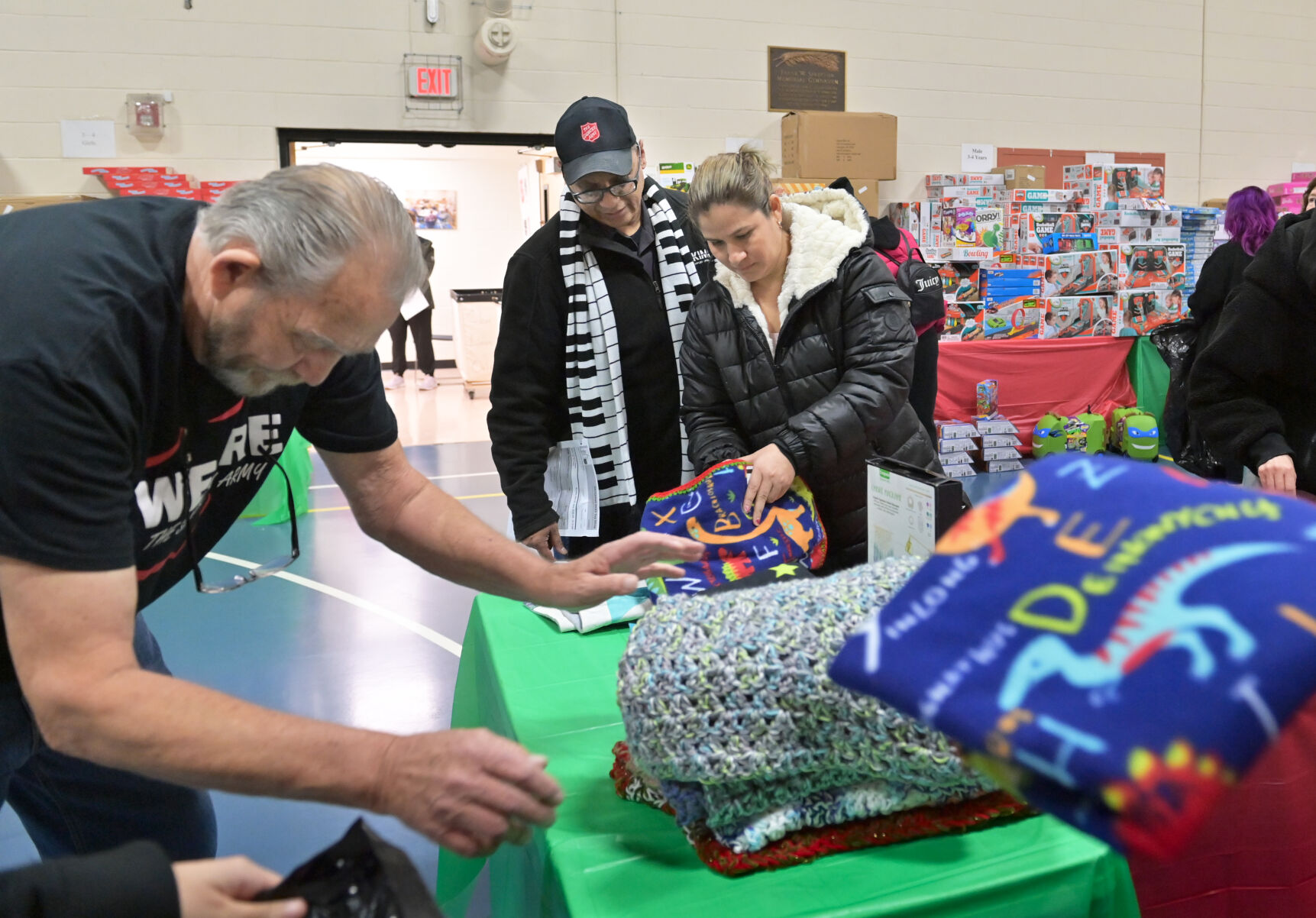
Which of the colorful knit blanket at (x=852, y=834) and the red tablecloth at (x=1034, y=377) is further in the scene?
the red tablecloth at (x=1034, y=377)

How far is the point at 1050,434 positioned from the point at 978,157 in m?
2.18

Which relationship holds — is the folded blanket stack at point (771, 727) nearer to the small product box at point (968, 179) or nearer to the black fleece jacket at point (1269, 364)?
the black fleece jacket at point (1269, 364)

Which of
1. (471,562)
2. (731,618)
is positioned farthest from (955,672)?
(471,562)

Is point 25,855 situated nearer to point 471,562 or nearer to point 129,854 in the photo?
point 471,562

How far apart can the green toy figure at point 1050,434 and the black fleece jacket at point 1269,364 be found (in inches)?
186

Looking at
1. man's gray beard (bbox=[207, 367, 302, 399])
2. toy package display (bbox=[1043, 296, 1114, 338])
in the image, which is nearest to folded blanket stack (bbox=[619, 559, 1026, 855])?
man's gray beard (bbox=[207, 367, 302, 399])

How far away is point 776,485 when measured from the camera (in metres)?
1.68

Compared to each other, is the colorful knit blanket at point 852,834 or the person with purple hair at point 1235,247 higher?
the person with purple hair at point 1235,247

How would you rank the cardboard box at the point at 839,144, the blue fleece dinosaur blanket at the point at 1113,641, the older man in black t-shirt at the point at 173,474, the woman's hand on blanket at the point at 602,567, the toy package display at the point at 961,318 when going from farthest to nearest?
the toy package display at the point at 961,318
the cardboard box at the point at 839,144
the woman's hand on blanket at the point at 602,567
the older man in black t-shirt at the point at 173,474
the blue fleece dinosaur blanket at the point at 1113,641

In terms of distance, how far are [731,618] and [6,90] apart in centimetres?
617

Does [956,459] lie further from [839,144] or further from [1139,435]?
[839,144]

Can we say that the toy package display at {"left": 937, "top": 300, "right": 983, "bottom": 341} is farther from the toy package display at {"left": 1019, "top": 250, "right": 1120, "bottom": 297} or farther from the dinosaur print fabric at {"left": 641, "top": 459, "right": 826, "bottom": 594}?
the dinosaur print fabric at {"left": 641, "top": 459, "right": 826, "bottom": 594}

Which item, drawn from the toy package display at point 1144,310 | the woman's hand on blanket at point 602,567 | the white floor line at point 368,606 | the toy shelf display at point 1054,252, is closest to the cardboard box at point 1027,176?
the toy shelf display at point 1054,252

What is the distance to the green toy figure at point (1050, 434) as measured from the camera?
6.30 meters
